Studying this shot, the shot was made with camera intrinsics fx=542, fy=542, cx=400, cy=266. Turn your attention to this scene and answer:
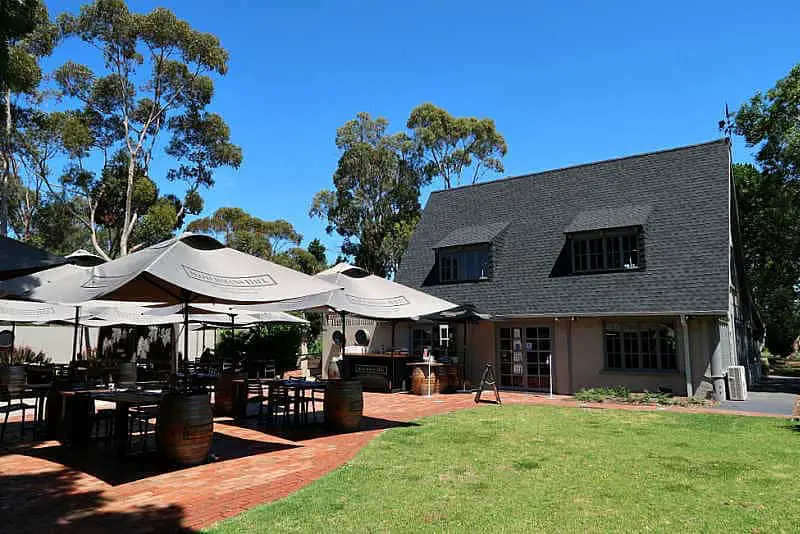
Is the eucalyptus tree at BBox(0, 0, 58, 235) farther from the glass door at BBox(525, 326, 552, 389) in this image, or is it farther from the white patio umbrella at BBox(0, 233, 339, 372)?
the glass door at BBox(525, 326, 552, 389)

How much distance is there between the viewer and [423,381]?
54.3 feet

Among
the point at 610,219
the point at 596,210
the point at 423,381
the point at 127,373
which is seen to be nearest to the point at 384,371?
the point at 423,381

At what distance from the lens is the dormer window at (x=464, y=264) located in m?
19.6

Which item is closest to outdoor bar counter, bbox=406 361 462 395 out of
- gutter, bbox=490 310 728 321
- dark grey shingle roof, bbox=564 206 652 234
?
gutter, bbox=490 310 728 321

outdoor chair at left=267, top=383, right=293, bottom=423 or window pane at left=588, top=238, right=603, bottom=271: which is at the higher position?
window pane at left=588, top=238, right=603, bottom=271

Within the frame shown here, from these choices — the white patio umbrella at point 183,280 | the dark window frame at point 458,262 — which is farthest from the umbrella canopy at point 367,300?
the dark window frame at point 458,262

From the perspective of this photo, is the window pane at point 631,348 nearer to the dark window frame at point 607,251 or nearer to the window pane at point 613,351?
the window pane at point 613,351

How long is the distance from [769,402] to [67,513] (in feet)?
53.6

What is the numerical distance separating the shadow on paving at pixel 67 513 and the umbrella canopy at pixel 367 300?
4.37m

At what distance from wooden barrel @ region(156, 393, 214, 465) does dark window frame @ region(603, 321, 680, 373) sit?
12.4 metres

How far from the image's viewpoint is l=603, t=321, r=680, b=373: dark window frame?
15.2 metres

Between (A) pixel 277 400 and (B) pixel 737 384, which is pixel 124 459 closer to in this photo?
(A) pixel 277 400

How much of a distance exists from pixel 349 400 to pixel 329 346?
12.4m

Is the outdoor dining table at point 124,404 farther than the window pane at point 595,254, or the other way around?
the window pane at point 595,254
